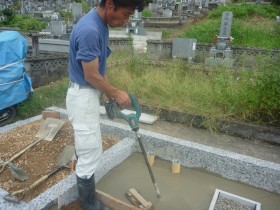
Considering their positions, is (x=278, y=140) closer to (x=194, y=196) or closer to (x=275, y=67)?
(x=275, y=67)

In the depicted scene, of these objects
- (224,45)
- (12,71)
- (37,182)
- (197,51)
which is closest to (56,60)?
(12,71)

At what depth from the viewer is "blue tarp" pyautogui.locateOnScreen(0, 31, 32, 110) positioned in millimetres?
4254

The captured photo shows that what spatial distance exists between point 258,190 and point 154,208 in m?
1.24

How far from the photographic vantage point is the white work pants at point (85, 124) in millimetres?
2297

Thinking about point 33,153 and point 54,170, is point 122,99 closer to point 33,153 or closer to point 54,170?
point 54,170

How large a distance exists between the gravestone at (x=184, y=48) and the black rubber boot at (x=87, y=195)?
7942 mm

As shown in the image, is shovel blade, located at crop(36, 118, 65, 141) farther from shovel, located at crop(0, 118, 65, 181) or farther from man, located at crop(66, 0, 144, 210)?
man, located at crop(66, 0, 144, 210)

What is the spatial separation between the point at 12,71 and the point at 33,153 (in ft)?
5.59

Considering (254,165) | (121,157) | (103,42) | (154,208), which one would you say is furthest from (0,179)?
(254,165)

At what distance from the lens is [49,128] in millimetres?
3699

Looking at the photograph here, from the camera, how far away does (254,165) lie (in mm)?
3025

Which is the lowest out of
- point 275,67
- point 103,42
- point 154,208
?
point 154,208

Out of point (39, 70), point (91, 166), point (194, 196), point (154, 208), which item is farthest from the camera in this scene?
point (39, 70)

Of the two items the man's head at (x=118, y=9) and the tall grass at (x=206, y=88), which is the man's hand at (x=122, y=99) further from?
the tall grass at (x=206, y=88)
